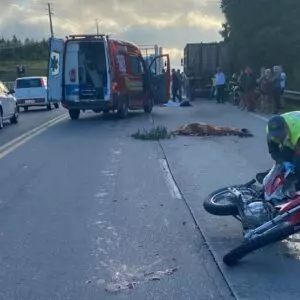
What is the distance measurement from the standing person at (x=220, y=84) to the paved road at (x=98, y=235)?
2149cm

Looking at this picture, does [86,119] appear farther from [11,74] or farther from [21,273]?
[11,74]

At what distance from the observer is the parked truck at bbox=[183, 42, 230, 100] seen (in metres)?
41.5

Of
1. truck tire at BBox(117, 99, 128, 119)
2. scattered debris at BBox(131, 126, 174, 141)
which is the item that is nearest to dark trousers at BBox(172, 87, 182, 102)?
truck tire at BBox(117, 99, 128, 119)

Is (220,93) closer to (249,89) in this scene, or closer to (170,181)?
(249,89)

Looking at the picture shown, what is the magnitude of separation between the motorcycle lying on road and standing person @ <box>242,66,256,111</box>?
22384 mm

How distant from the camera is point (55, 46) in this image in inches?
1032

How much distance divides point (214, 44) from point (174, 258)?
1390 inches

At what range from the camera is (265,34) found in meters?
39.5

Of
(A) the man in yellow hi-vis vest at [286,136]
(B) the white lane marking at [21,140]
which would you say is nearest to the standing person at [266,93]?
(B) the white lane marking at [21,140]

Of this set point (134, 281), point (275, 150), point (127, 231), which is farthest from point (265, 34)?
point (134, 281)

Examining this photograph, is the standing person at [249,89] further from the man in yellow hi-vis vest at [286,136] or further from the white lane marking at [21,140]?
the man in yellow hi-vis vest at [286,136]

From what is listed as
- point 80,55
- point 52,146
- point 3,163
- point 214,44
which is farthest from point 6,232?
point 214,44

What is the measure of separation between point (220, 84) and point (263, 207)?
30256mm

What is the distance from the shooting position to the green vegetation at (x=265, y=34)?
3919cm
